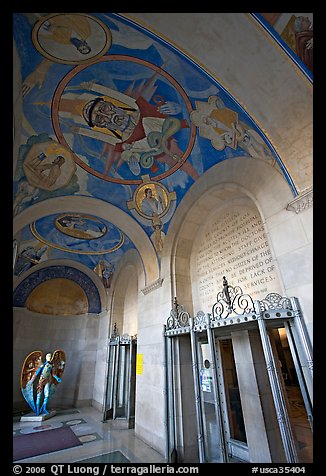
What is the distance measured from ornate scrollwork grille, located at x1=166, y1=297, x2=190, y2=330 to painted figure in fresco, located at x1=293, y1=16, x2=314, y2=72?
5.55 m

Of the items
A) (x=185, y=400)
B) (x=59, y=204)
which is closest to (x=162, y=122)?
(x=59, y=204)

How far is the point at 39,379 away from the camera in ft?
34.3

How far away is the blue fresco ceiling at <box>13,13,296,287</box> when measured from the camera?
4.27m

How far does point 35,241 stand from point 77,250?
6.41 feet

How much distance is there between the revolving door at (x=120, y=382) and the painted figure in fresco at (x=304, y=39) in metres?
9.18

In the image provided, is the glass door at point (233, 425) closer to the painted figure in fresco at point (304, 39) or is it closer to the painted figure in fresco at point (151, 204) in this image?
the painted figure in fresco at point (151, 204)

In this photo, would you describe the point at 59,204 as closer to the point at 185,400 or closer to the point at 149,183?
the point at 149,183

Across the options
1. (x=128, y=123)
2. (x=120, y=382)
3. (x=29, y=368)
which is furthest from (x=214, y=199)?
(x=29, y=368)

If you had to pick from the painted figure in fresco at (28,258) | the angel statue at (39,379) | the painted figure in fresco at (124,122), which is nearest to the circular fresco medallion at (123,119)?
the painted figure in fresco at (124,122)

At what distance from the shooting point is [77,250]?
38.0 ft

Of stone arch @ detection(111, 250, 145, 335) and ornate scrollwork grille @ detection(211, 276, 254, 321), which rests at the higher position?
stone arch @ detection(111, 250, 145, 335)

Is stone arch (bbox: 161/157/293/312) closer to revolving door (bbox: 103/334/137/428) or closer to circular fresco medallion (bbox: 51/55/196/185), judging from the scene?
circular fresco medallion (bbox: 51/55/196/185)

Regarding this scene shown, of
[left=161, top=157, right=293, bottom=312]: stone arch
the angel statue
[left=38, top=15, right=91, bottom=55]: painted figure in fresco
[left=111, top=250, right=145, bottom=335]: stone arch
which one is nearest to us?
[left=38, top=15, right=91, bottom=55]: painted figure in fresco

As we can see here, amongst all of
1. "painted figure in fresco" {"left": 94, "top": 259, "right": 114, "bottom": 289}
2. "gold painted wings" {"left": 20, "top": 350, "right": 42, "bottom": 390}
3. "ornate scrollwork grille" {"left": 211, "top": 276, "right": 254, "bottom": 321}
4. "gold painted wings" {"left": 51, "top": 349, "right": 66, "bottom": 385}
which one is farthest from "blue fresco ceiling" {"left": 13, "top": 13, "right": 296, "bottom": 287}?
"gold painted wings" {"left": 51, "top": 349, "right": 66, "bottom": 385}
